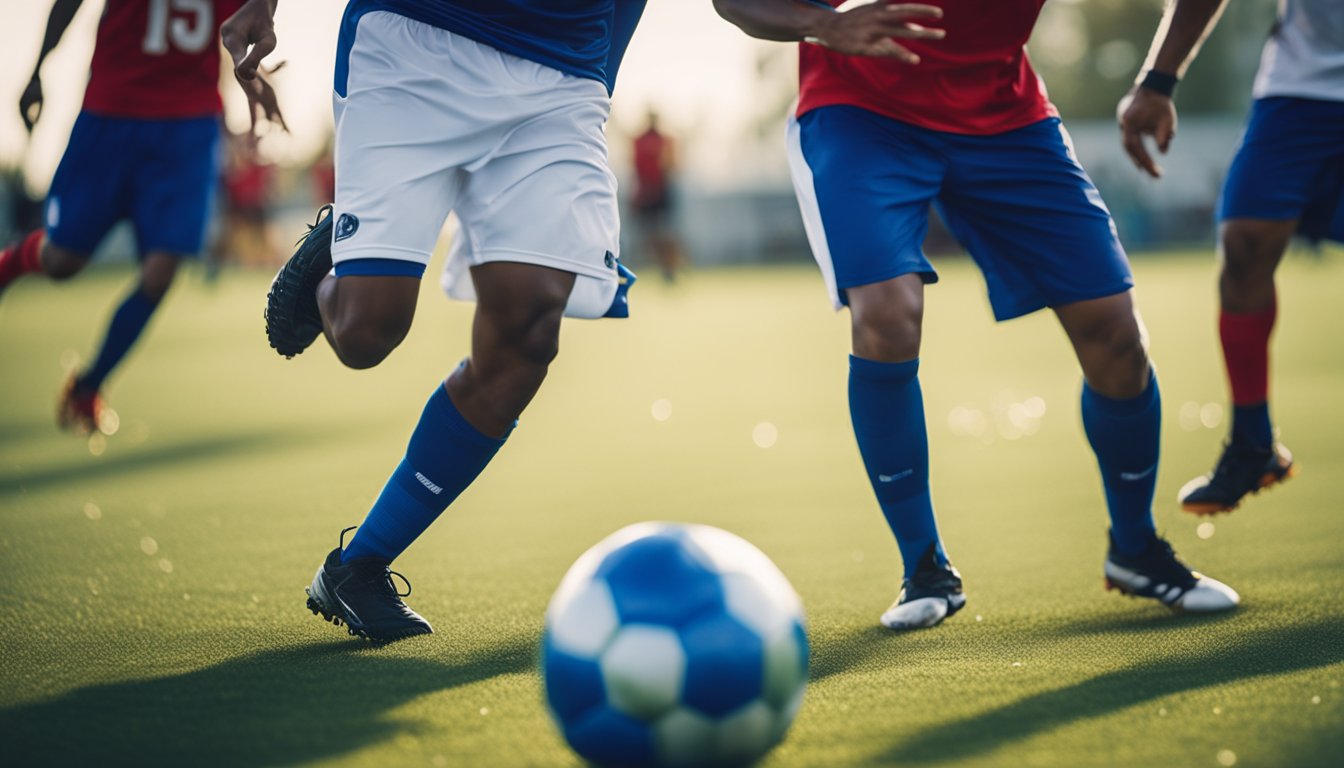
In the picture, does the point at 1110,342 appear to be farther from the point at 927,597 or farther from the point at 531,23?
the point at 531,23

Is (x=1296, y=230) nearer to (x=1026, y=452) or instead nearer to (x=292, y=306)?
(x=1026, y=452)

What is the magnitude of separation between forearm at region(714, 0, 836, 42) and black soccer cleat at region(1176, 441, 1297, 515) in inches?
84.3

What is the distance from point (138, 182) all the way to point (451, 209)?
11.4 feet

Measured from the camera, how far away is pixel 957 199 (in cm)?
351

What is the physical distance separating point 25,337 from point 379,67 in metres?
13.3

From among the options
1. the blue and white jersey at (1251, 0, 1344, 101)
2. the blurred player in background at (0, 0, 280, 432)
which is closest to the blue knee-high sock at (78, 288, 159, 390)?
the blurred player in background at (0, 0, 280, 432)

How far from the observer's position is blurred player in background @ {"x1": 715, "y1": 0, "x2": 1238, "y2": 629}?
131 inches

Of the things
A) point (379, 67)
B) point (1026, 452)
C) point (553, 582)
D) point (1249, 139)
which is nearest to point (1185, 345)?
point (1026, 452)

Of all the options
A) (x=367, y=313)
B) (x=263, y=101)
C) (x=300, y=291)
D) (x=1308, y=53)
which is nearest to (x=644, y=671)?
(x=367, y=313)

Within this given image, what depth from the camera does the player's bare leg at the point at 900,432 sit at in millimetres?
3299

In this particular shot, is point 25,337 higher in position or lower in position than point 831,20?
lower

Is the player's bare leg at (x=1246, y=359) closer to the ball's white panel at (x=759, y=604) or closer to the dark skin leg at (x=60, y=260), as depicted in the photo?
the ball's white panel at (x=759, y=604)

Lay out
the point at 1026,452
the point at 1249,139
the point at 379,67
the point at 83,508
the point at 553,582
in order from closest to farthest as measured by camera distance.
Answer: the point at 379,67
the point at 553,582
the point at 1249,139
the point at 83,508
the point at 1026,452

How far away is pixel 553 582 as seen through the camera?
3.90 m
